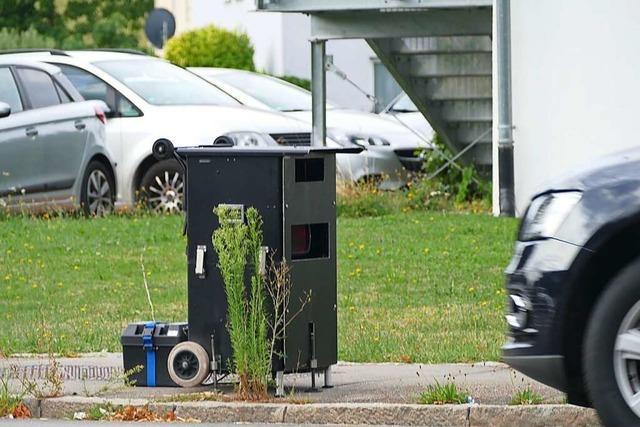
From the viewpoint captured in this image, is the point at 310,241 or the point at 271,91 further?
the point at 271,91

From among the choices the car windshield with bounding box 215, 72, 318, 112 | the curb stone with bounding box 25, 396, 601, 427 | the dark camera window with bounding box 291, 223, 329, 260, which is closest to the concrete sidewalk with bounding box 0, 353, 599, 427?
the curb stone with bounding box 25, 396, 601, 427

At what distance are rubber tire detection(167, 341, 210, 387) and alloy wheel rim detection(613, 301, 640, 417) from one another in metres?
2.46

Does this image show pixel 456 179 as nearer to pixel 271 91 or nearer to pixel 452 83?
pixel 452 83

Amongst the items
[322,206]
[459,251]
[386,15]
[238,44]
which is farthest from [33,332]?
[238,44]

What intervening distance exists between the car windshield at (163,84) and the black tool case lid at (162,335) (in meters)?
9.75

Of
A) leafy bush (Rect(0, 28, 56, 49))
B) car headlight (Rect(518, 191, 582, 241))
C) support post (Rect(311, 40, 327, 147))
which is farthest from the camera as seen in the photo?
leafy bush (Rect(0, 28, 56, 49))

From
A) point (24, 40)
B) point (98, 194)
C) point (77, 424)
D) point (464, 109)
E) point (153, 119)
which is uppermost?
point (24, 40)

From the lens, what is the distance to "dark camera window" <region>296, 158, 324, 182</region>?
878 centimetres

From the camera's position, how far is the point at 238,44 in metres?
34.0

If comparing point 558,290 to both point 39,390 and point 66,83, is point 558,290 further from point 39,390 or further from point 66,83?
point 66,83

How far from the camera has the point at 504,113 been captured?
17.3 m

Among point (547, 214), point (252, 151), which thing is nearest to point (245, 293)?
point (252, 151)

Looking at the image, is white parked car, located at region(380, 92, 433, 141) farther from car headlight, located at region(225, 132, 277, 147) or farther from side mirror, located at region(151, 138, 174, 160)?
side mirror, located at region(151, 138, 174, 160)

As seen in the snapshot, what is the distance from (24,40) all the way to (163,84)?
18.7 metres
